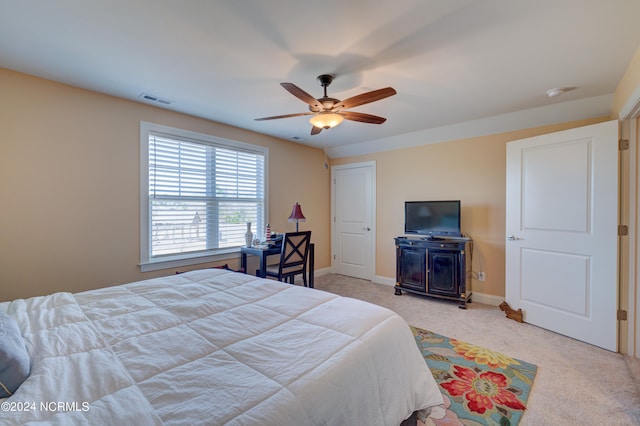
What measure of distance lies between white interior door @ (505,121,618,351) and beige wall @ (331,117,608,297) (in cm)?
39

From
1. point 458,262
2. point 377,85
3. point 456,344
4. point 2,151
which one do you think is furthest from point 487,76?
point 2,151

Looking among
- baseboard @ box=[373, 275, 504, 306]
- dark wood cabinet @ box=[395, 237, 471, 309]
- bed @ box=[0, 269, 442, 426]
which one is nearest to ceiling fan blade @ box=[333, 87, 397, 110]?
bed @ box=[0, 269, 442, 426]

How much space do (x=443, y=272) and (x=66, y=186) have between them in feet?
14.4

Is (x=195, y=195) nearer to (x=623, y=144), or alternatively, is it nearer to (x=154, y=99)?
(x=154, y=99)

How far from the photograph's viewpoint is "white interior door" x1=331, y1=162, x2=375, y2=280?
491 cm

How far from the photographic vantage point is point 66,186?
255cm

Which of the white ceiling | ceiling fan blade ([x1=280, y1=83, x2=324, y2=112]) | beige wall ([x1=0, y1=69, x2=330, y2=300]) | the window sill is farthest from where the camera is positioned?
the window sill

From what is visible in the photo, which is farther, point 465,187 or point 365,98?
point 465,187

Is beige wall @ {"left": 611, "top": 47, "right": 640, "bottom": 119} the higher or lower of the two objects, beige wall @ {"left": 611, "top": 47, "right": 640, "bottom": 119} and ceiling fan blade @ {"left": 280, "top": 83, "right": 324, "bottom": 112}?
the higher

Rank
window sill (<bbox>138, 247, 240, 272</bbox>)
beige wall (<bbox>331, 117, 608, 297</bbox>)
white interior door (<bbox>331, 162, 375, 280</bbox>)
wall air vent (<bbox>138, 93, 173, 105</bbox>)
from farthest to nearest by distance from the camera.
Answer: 1. white interior door (<bbox>331, 162, 375, 280</bbox>)
2. beige wall (<bbox>331, 117, 608, 297</bbox>)
3. window sill (<bbox>138, 247, 240, 272</bbox>)
4. wall air vent (<bbox>138, 93, 173, 105</bbox>)

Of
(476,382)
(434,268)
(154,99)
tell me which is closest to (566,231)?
(434,268)

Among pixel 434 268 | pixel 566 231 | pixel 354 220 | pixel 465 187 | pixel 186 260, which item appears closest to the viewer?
pixel 566 231

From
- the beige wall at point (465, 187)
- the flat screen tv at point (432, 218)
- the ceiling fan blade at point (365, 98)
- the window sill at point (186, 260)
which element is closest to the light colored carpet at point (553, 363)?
the beige wall at point (465, 187)

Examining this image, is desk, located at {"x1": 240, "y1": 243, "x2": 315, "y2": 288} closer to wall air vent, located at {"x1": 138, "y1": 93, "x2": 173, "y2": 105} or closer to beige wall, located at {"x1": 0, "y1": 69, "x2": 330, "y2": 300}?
beige wall, located at {"x1": 0, "y1": 69, "x2": 330, "y2": 300}
